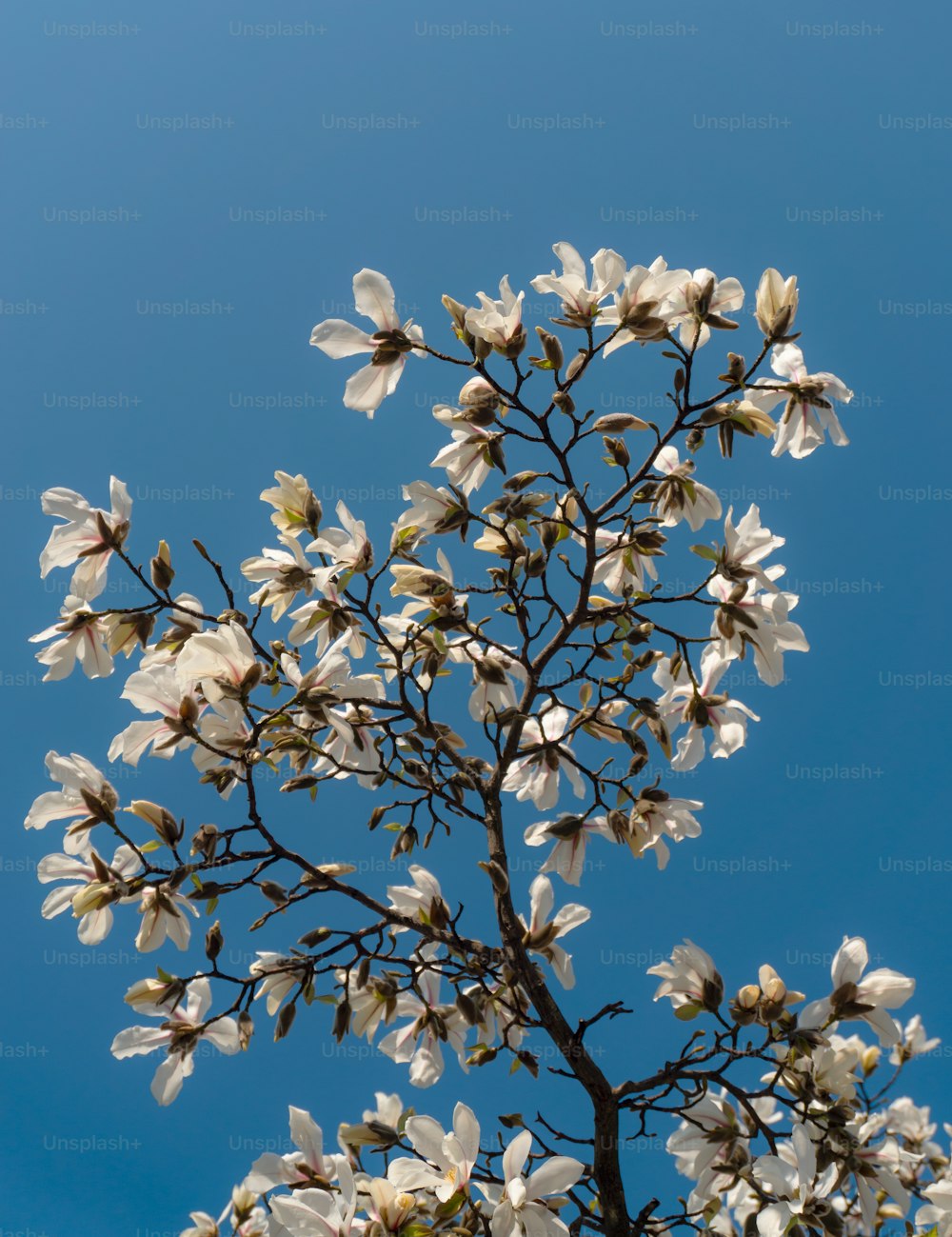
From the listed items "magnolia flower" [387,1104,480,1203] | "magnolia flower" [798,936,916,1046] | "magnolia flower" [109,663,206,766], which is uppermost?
"magnolia flower" [109,663,206,766]

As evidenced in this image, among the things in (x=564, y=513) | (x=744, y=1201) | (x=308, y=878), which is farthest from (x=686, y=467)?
(x=744, y=1201)

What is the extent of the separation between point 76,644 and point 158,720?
394mm

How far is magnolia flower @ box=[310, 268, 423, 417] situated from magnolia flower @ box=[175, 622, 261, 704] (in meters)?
0.58

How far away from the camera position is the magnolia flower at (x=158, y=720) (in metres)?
1.89

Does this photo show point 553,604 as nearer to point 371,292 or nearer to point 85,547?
point 371,292

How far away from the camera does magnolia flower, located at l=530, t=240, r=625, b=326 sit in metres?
2.00

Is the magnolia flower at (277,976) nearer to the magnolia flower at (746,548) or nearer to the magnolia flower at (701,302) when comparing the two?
Result: the magnolia flower at (746,548)

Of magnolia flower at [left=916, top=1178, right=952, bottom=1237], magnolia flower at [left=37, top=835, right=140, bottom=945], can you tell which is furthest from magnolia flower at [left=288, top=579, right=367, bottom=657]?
magnolia flower at [left=916, top=1178, right=952, bottom=1237]

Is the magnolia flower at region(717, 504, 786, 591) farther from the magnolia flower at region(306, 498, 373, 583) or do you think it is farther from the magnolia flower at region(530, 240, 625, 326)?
the magnolia flower at region(306, 498, 373, 583)

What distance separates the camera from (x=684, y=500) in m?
2.19

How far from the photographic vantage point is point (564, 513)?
2.16 meters

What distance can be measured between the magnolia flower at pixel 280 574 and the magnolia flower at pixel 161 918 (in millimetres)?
652

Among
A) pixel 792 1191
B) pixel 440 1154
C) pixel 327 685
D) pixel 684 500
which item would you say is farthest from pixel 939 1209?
pixel 327 685

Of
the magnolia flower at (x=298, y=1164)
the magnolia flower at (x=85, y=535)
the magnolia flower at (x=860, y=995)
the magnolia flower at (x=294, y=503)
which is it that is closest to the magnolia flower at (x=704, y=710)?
the magnolia flower at (x=860, y=995)
